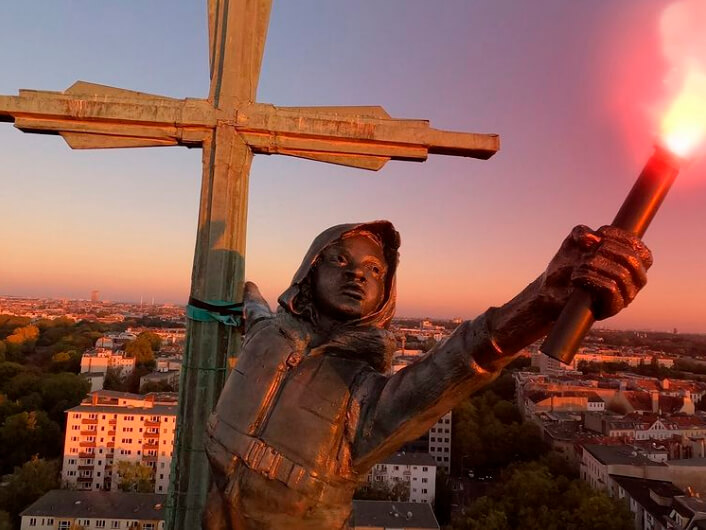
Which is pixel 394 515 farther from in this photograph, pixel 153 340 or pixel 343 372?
pixel 153 340

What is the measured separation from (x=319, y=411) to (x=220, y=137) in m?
1.59

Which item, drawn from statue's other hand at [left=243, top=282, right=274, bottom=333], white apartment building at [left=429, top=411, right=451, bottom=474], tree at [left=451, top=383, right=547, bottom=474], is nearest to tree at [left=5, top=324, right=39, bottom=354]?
white apartment building at [left=429, top=411, right=451, bottom=474]

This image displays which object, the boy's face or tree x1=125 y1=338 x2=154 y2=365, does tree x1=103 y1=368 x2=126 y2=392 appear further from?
the boy's face

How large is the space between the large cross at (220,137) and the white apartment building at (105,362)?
49.7 metres

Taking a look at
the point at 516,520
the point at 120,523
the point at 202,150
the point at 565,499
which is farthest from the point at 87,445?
the point at 202,150

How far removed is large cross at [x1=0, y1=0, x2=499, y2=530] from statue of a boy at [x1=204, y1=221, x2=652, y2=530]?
78cm

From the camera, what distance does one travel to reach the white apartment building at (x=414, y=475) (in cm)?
2880

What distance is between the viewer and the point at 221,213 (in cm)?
252

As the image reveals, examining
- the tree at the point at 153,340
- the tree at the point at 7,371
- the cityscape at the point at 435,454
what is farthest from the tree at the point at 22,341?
the tree at the point at 153,340

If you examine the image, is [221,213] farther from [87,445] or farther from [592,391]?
[592,391]

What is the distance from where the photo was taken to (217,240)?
2516 mm

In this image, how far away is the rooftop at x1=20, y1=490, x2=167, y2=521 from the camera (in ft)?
70.5

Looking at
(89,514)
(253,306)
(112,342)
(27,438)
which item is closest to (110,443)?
(27,438)

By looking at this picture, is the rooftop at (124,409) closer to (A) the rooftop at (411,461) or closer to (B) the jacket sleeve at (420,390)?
(A) the rooftop at (411,461)
